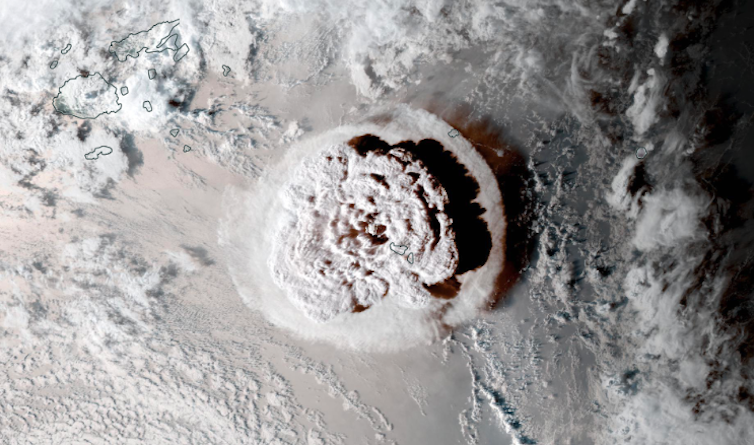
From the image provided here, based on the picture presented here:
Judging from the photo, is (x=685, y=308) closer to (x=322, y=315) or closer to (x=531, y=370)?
(x=531, y=370)

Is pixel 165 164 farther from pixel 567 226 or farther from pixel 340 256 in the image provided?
pixel 567 226

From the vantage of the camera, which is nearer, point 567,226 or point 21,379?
point 567,226

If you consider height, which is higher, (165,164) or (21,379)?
(165,164)

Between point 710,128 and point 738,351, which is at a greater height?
point 710,128

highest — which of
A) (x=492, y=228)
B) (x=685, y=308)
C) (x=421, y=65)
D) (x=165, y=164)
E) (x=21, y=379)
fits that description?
(x=421, y=65)

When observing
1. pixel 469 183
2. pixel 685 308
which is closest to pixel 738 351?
pixel 685 308

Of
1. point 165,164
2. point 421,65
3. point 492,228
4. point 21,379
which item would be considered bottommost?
point 21,379

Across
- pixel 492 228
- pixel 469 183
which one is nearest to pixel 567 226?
pixel 492 228

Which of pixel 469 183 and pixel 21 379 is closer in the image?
pixel 469 183

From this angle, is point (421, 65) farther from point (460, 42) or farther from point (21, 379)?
point (21, 379)
